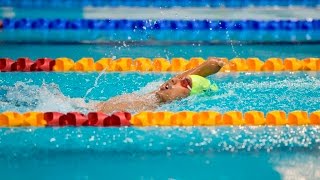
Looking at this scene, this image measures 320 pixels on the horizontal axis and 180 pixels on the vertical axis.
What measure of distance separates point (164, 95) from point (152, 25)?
2.56 metres

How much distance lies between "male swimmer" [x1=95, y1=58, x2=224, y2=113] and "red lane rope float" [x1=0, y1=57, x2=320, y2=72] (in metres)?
1.01

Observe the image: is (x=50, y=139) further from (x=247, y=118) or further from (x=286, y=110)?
(x=286, y=110)

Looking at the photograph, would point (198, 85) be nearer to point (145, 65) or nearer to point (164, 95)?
point (164, 95)

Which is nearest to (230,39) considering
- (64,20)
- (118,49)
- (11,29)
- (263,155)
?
(118,49)

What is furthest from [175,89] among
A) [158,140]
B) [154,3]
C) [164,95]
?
[154,3]

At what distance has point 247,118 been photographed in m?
3.69

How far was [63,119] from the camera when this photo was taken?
3598mm

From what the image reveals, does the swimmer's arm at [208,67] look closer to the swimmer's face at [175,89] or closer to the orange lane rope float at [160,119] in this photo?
the swimmer's face at [175,89]

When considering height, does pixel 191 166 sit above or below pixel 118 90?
below

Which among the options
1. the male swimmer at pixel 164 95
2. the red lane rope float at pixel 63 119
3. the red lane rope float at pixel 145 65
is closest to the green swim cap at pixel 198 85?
the male swimmer at pixel 164 95

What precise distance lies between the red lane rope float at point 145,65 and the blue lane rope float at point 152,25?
3.93 ft

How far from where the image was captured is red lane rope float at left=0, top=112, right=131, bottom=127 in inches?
141

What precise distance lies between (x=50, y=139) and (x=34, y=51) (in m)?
2.26

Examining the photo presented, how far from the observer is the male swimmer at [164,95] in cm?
388
